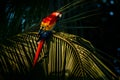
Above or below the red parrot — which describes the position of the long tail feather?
below

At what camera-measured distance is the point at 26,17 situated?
1348mm

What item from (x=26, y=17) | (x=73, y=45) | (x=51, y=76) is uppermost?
(x=26, y=17)

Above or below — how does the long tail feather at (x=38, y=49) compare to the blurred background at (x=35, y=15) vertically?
below

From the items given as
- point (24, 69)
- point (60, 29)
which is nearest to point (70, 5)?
point (60, 29)

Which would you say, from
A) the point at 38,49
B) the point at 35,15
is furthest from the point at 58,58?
the point at 35,15

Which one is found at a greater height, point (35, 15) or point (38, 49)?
point (35, 15)

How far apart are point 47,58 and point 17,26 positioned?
186mm

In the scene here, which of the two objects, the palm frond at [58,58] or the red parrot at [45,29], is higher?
the red parrot at [45,29]

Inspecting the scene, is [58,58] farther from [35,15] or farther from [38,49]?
[35,15]

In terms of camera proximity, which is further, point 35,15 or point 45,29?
point 35,15

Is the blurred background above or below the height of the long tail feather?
above

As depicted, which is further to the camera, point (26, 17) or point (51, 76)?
point (26, 17)

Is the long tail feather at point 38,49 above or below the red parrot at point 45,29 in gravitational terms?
below

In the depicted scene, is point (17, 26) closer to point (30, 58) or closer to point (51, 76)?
point (30, 58)
